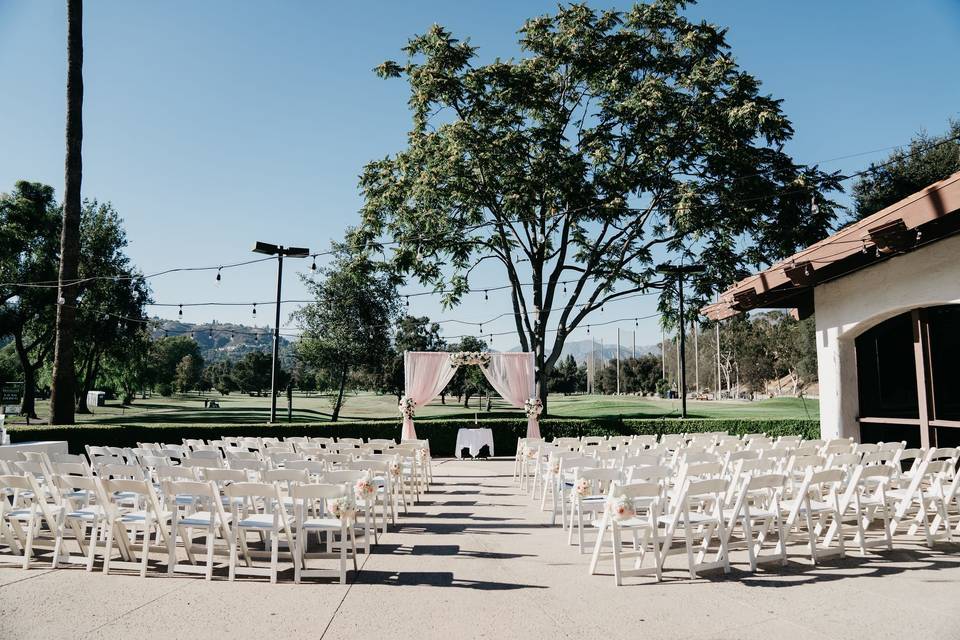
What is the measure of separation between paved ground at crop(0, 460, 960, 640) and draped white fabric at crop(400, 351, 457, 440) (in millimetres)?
11075

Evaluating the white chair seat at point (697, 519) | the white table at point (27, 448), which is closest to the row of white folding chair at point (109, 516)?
the white chair seat at point (697, 519)

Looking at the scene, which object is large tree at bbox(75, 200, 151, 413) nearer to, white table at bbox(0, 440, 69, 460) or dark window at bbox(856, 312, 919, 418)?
white table at bbox(0, 440, 69, 460)

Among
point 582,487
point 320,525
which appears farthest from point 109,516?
point 582,487

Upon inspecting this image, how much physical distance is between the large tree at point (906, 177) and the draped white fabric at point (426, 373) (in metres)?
13.0

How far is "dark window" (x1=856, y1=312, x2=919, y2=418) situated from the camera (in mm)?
11750

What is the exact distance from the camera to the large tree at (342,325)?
26312 mm

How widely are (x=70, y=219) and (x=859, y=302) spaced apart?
16.3m

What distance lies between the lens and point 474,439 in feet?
54.7

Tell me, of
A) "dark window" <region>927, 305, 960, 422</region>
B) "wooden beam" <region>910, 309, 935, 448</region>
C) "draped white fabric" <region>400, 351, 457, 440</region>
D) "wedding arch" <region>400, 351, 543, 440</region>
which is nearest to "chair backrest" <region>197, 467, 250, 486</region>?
"wooden beam" <region>910, 309, 935, 448</region>

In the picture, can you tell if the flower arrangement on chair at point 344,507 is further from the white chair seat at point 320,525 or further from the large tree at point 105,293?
the large tree at point 105,293

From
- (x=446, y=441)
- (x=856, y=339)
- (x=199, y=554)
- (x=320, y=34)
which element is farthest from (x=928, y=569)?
(x=446, y=441)

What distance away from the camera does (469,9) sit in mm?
13156

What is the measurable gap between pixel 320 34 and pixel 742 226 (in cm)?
1252

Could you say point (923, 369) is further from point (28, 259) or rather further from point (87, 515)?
point (28, 259)
